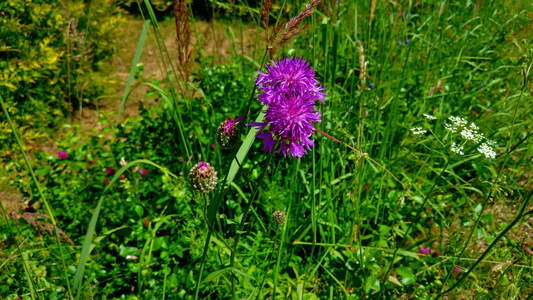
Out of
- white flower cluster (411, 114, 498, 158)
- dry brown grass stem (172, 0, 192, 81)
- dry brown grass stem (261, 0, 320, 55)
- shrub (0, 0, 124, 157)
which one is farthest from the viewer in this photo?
Result: shrub (0, 0, 124, 157)

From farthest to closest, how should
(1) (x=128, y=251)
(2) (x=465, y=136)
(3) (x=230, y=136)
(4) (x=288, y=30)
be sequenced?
1. (1) (x=128, y=251)
2. (2) (x=465, y=136)
3. (3) (x=230, y=136)
4. (4) (x=288, y=30)

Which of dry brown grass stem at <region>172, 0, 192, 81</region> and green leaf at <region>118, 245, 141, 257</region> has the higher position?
dry brown grass stem at <region>172, 0, 192, 81</region>

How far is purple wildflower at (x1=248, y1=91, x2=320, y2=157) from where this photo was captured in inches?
39.3

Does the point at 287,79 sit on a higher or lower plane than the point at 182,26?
lower

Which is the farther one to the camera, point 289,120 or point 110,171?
point 110,171

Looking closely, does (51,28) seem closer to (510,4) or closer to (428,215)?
(428,215)

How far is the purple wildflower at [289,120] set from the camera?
3.27 feet

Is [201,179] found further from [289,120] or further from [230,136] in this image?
[289,120]

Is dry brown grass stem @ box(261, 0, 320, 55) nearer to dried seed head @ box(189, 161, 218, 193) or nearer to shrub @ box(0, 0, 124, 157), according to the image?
dried seed head @ box(189, 161, 218, 193)

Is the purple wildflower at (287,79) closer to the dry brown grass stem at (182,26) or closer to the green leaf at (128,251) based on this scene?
the dry brown grass stem at (182,26)

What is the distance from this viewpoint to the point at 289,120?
1.01 meters

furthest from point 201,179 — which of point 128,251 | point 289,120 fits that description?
point 128,251

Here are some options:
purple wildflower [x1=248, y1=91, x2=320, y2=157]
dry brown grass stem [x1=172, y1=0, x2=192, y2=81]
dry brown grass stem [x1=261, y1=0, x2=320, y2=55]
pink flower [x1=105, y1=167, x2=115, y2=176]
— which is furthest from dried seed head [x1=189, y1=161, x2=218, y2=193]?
pink flower [x1=105, y1=167, x2=115, y2=176]

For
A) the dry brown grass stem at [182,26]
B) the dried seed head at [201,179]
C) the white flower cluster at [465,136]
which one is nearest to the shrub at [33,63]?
the dry brown grass stem at [182,26]
